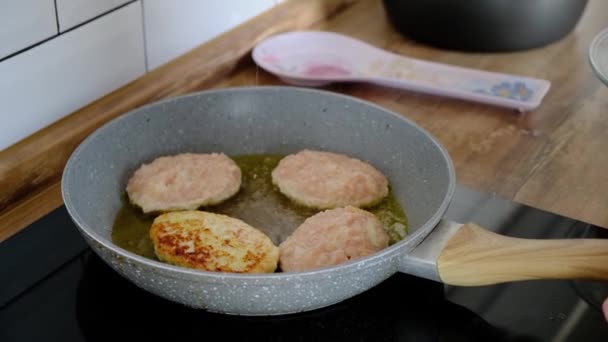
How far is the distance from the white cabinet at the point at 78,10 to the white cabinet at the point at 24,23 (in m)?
0.01

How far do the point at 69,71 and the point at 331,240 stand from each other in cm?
43

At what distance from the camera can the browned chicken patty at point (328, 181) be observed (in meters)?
0.95

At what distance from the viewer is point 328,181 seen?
3.17 ft

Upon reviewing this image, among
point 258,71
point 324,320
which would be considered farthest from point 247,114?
point 324,320

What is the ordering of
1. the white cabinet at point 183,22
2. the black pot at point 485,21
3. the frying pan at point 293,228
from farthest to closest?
the black pot at point 485,21 < the white cabinet at point 183,22 < the frying pan at point 293,228

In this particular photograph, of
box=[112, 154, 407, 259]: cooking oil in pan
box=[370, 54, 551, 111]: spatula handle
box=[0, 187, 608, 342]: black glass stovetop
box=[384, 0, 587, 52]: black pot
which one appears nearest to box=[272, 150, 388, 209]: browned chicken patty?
box=[112, 154, 407, 259]: cooking oil in pan

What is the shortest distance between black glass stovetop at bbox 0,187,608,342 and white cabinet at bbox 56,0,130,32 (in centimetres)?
A: 28

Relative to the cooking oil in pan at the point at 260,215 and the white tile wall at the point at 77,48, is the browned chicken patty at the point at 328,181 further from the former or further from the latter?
the white tile wall at the point at 77,48

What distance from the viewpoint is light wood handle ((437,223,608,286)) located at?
0.73 metres

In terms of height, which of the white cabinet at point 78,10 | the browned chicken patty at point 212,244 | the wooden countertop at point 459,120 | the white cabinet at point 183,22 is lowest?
the wooden countertop at point 459,120

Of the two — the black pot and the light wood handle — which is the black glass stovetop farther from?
the black pot

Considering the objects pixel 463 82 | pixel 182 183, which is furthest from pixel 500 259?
pixel 463 82

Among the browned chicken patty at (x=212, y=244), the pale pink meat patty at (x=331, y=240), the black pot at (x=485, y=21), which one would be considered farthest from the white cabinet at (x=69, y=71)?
the black pot at (x=485, y=21)

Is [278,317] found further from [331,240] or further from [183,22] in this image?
[183,22]
